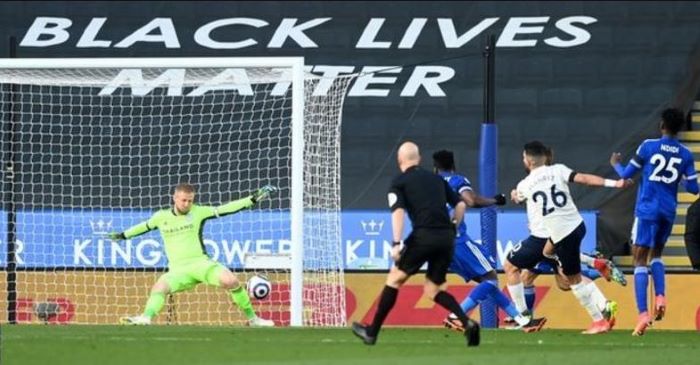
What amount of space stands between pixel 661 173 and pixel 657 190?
153mm

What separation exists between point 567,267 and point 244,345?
353cm

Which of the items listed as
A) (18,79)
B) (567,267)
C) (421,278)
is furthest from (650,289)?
(18,79)

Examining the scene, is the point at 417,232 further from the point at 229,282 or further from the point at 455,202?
the point at 229,282

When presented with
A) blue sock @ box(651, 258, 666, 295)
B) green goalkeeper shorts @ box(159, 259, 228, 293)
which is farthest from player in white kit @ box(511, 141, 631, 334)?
green goalkeeper shorts @ box(159, 259, 228, 293)

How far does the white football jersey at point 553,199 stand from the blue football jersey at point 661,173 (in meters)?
0.71

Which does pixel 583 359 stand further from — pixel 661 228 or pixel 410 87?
pixel 410 87

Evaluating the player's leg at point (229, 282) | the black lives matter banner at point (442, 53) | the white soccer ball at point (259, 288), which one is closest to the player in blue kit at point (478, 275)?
the white soccer ball at point (259, 288)

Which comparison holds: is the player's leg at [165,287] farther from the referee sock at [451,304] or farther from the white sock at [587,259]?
the referee sock at [451,304]

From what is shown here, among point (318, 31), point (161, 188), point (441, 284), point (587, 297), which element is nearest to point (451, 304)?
point (441, 284)

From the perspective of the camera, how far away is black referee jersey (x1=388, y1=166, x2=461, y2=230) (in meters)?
13.3

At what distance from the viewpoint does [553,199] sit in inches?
619

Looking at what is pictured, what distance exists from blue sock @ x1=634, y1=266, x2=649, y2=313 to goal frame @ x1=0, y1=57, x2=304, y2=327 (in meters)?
3.11

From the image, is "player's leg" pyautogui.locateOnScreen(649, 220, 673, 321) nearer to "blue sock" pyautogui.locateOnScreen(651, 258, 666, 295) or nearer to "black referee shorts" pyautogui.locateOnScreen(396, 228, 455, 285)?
"blue sock" pyautogui.locateOnScreen(651, 258, 666, 295)

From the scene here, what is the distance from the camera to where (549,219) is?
15758 millimetres
